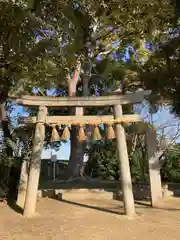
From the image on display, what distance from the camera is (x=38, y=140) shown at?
20.5 feet

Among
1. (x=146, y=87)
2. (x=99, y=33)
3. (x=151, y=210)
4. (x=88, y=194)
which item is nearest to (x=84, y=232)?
(x=151, y=210)

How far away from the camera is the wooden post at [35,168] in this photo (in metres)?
6.01

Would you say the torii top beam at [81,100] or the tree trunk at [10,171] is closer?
the torii top beam at [81,100]

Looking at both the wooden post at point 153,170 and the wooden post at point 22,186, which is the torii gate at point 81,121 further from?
the wooden post at point 153,170

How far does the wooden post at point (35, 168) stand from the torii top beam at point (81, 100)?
0.19m

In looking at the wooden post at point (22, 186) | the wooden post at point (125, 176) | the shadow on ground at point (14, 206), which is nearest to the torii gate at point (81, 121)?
the wooden post at point (125, 176)

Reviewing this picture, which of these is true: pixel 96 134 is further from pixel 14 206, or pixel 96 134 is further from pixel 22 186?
pixel 14 206

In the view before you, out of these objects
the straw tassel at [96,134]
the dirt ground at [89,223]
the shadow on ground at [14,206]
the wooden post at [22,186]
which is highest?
the straw tassel at [96,134]

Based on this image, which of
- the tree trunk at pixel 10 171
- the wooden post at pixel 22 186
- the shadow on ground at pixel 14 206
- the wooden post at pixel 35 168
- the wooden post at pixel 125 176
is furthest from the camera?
the tree trunk at pixel 10 171

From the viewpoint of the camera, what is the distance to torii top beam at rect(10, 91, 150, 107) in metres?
6.35

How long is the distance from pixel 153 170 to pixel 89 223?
236cm

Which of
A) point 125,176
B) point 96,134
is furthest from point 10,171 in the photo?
point 125,176

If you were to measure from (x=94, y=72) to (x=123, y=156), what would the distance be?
4761mm

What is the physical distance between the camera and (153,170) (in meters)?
7.03
